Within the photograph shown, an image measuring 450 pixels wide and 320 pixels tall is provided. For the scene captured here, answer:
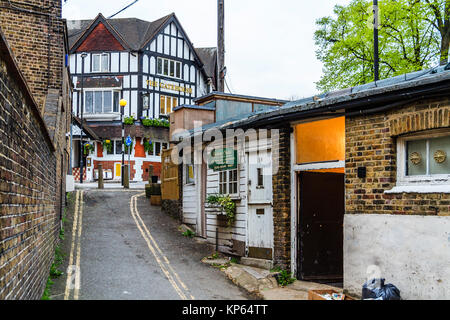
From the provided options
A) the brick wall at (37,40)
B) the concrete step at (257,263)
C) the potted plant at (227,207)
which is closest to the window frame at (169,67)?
the brick wall at (37,40)

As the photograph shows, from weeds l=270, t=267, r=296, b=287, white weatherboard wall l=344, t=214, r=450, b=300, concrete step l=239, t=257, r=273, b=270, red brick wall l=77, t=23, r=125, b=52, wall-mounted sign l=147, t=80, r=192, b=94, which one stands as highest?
red brick wall l=77, t=23, r=125, b=52

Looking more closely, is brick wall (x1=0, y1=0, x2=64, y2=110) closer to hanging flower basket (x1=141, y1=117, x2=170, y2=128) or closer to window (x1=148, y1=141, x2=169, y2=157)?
hanging flower basket (x1=141, y1=117, x2=170, y2=128)

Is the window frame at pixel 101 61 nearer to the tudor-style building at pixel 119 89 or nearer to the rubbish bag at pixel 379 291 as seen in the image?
the tudor-style building at pixel 119 89

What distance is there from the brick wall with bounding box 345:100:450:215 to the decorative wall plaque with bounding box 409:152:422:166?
11.7 inches

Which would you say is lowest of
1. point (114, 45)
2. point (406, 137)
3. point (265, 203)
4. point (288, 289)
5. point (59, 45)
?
point (288, 289)

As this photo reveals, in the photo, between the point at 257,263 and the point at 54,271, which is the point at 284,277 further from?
the point at 54,271

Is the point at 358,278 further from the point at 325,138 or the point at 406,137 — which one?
the point at 325,138

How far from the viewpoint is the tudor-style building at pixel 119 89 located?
3731 centimetres

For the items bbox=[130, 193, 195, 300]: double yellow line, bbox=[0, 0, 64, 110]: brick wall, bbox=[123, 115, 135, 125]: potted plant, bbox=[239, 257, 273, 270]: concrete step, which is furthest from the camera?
bbox=[123, 115, 135, 125]: potted plant

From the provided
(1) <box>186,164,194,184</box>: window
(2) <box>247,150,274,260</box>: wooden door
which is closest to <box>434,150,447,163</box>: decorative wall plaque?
(2) <box>247,150,274,260</box>: wooden door

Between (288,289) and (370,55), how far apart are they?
53.9 feet

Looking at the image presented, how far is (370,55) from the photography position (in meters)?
23.2

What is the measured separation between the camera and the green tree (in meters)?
21.8
